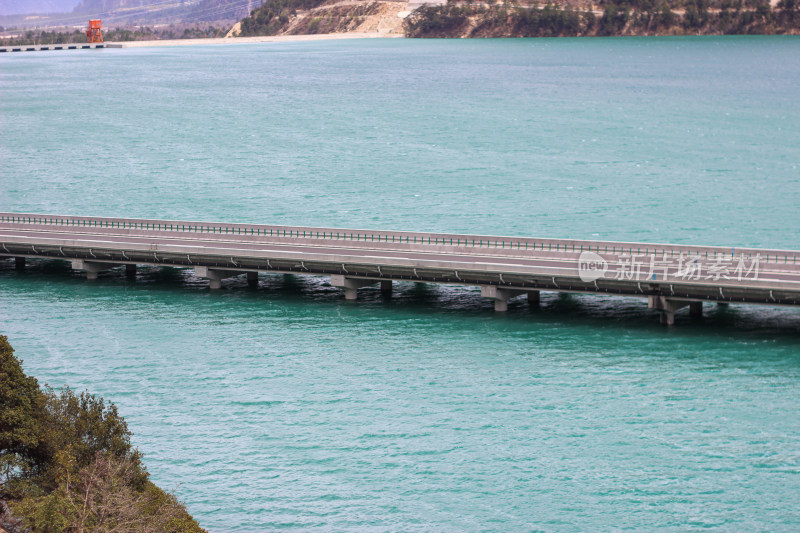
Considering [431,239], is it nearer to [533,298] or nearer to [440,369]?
[533,298]

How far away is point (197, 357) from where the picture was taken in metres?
63.1

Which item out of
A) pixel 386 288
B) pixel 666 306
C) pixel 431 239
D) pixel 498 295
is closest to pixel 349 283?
pixel 386 288

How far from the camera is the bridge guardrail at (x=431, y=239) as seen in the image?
6981 centimetres

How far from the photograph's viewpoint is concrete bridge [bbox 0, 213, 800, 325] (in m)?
65.2

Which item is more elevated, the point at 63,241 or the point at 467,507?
the point at 63,241

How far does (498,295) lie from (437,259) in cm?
496

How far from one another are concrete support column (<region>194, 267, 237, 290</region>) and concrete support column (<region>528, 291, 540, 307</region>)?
803 inches

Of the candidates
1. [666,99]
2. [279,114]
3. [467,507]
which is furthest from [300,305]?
[666,99]

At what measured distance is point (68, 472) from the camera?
3797cm

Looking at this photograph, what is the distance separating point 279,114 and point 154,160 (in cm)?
4417

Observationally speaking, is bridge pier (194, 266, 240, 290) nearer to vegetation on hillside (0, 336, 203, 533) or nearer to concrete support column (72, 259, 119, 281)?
concrete support column (72, 259, 119, 281)

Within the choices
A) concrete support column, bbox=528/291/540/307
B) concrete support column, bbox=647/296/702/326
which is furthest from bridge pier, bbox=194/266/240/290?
concrete support column, bbox=647/296/702/326

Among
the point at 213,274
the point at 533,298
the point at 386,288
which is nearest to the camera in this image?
the point at 533,298

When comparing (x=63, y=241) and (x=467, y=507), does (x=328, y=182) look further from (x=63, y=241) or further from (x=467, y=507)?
(x=467, y=507)
